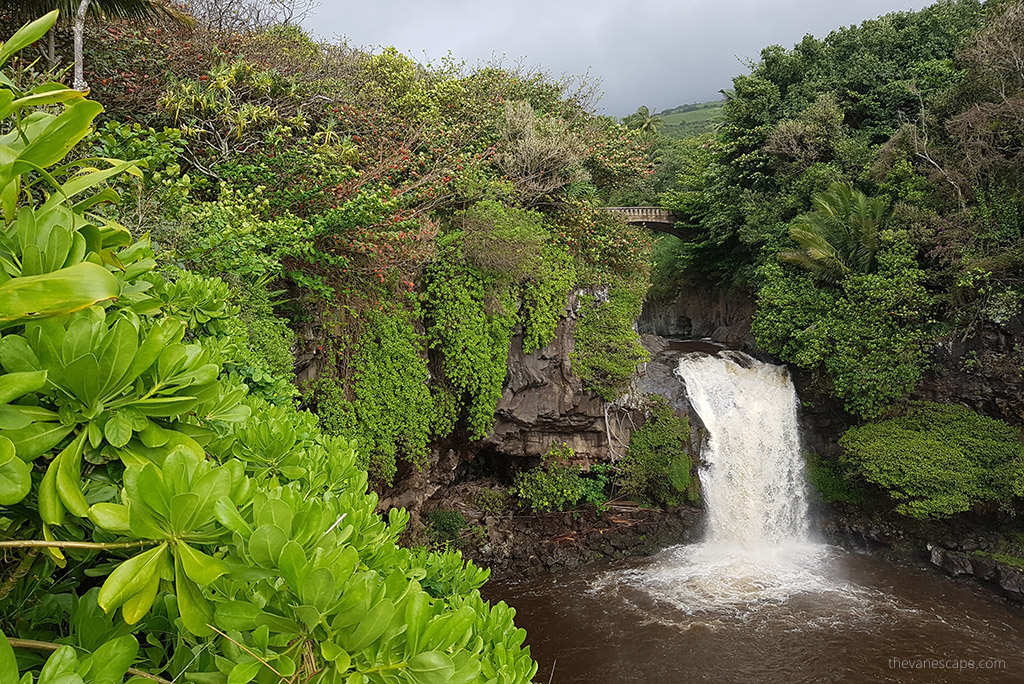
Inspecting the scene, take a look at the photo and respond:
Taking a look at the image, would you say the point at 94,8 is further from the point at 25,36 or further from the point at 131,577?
the point at 131,577

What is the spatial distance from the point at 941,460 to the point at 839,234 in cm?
479

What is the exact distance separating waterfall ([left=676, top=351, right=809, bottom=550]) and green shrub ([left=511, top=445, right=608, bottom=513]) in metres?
2.25

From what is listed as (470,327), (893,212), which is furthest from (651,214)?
(470,327)

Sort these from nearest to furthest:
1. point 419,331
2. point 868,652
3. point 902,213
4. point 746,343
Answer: point 868,652, point 419,331, point 902,213, point 746,343

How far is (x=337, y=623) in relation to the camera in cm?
86

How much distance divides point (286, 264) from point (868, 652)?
8.66 metres

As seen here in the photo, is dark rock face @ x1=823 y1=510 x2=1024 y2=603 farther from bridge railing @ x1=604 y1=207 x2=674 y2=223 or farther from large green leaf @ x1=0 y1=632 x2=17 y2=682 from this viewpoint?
large green leaf @ x1=0 y1=632 x2=17 y2=682

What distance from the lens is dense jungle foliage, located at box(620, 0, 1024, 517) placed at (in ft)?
31.0

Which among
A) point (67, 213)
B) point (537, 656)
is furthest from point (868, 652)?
point (67, 213)

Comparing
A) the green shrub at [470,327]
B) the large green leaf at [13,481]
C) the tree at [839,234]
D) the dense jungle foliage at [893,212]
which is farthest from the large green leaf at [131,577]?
the tree at [839,234]

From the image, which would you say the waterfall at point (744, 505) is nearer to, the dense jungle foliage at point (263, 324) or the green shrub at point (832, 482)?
the green shrub at point (832, 482)

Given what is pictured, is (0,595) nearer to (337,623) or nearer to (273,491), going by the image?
(273,491)

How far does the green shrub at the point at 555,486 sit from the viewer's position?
1023 cm

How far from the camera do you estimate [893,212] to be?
1079cm
